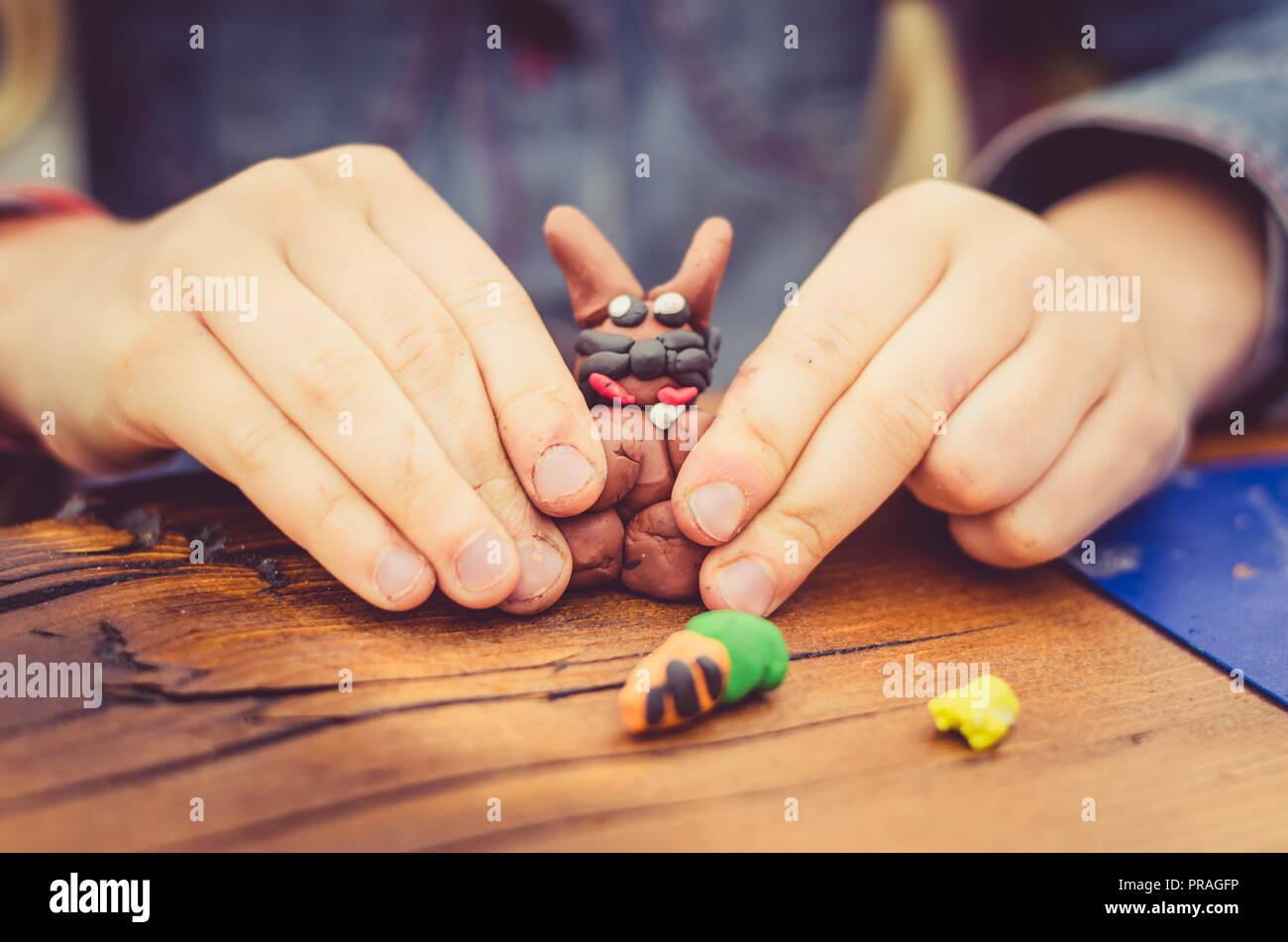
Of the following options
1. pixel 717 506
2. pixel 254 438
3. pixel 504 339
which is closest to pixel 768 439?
pixel 717 506

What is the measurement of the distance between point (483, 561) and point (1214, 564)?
3.07 feet

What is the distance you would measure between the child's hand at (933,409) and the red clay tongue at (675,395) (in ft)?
0.14

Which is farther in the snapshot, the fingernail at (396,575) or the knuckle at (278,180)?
the knuckle at (278,180)

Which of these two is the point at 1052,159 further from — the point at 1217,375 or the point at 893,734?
the point at 893,734

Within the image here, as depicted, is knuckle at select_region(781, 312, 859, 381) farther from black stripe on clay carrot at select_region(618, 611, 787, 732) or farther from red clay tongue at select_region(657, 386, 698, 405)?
black stripe on clay carrot at select_region(618, 611, 787, 732)

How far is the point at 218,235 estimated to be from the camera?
953 millimetres

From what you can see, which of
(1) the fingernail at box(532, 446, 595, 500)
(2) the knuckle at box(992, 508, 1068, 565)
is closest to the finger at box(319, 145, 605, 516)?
(1) the fingernail at box(532, 446, 595, 500)

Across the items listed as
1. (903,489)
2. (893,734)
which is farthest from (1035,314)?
(893,734)

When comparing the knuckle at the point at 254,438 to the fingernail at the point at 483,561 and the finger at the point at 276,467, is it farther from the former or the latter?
the fingernail at the point at 483,561

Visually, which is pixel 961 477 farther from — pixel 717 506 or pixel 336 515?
pixel 336 515

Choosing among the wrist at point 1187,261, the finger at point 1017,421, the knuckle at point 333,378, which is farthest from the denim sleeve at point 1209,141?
the knuckle at point 333,378

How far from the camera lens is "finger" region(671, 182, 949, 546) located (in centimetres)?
87

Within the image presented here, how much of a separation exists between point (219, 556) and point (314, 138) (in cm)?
120

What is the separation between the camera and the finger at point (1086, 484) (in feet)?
3.29
